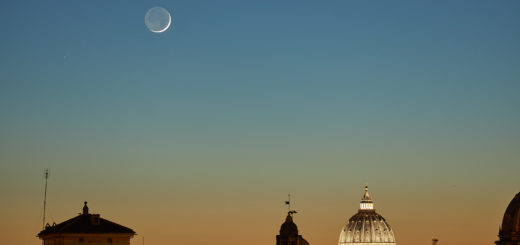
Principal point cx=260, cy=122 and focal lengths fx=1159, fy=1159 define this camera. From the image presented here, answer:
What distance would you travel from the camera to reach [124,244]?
150 m

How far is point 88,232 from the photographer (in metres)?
147

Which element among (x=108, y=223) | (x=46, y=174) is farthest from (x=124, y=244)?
(x=46, y=174)

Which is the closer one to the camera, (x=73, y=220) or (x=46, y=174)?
(x=46, y=174)

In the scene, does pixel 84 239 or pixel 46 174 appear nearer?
pixel 46 174

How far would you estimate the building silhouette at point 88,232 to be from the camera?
481 feet

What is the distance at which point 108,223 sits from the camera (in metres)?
151

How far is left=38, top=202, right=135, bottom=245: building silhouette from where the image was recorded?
14662cm

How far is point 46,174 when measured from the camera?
13675 cm

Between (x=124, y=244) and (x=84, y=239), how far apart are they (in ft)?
18.7

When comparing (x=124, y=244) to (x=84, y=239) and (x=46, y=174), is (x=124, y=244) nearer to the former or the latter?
(x=84, y=239)

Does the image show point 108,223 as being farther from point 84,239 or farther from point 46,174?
point 46,174

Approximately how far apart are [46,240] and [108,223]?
942cm

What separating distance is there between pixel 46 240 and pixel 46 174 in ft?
65.5

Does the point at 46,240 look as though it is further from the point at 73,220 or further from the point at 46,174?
the point at 46,174
